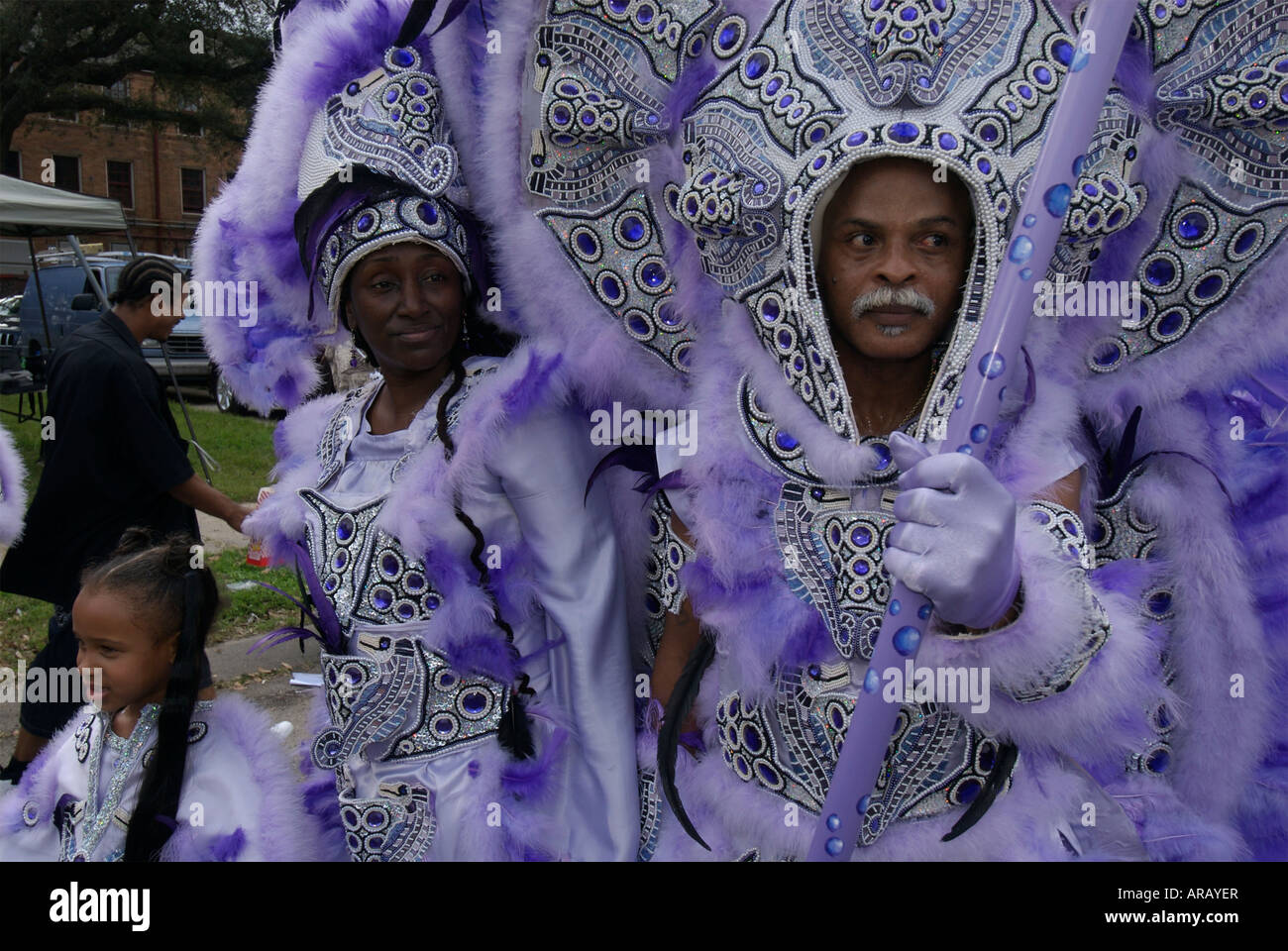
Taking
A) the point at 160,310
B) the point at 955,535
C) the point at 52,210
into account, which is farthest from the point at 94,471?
the point at 52,210

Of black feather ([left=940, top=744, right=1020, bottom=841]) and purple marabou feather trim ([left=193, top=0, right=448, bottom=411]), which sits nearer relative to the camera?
black feather ([left=940, top=744, right=1020, bottom=841])

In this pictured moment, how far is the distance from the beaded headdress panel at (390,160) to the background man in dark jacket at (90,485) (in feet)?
5.12

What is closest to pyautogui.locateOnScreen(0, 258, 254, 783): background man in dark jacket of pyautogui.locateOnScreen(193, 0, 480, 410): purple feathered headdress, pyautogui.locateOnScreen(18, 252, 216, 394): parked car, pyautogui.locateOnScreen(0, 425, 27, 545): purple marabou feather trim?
pyautogui.locateOnScreen(0, 425, 27, 545): purple marabou feather trim

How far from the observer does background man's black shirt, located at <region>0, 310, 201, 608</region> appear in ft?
11.1

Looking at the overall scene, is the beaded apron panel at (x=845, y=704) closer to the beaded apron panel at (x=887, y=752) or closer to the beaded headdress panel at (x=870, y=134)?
the beaded apron panel at (x=887, y=752)

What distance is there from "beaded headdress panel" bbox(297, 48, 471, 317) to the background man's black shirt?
70.3 inches

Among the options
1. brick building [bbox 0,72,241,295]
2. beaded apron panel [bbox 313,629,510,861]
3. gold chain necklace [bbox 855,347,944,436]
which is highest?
brick building [bbox 0,72,241,295]

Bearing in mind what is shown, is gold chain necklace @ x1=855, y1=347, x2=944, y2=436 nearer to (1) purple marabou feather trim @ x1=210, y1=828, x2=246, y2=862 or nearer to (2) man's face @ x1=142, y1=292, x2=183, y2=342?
(1) purple marabou feather trim @ x1=210, y1=828, x2=246, y2=862

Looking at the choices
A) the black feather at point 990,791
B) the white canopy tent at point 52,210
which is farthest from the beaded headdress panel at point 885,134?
the white canopy tent at point 52,210

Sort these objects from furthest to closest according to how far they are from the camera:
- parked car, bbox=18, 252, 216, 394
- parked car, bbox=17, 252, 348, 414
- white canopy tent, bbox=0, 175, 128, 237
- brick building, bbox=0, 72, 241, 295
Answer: brick building, bbox=0, 72, 241, 295
parked car, bbox=18, 252, 216, 394
parked car, bbox=17, 252, 348, 414
white canopy tent, bbox=0, 175, 128, 237

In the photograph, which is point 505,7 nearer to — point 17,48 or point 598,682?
point 598,682

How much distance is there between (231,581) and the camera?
607cm

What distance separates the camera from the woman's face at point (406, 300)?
2000mm

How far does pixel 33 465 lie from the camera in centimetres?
887
